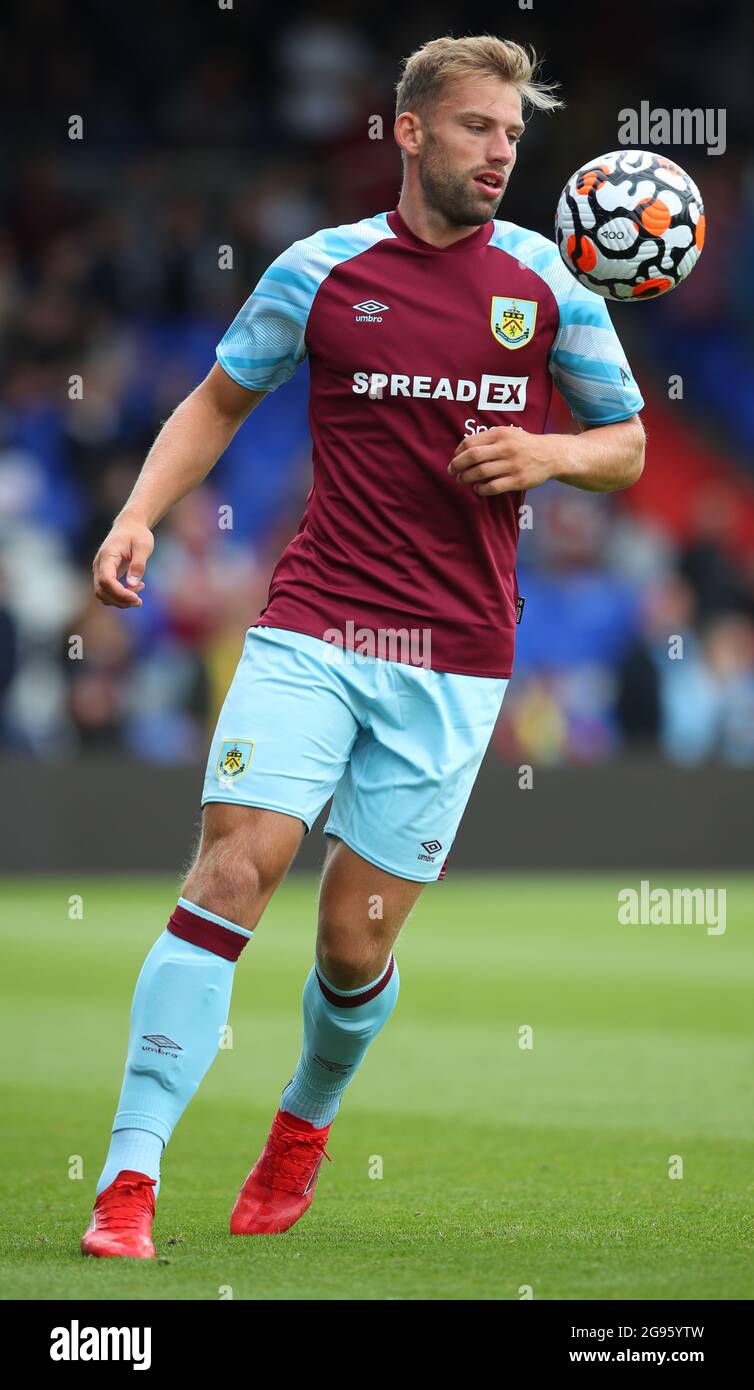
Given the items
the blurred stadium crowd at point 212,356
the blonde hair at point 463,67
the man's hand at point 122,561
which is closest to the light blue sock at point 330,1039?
the man's hand at point 122,561

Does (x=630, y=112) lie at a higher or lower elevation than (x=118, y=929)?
higher

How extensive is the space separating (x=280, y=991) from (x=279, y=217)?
11.5 m

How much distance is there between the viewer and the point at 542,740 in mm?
16375

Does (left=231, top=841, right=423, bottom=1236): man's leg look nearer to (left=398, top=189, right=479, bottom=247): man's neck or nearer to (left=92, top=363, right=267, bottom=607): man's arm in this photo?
(left=92, top=363, right=267, bottom=607): man's arm

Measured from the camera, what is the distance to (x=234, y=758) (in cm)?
458

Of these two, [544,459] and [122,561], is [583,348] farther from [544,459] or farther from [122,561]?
[122,561]

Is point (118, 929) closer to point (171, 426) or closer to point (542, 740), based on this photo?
point (542, 740)

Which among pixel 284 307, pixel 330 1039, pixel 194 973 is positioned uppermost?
pixel 284 307

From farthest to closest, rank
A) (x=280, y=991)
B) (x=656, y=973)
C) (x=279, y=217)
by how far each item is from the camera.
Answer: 1. (x=279, y=217)
2. (x=656, y=973)
3. (x=280, y=991)

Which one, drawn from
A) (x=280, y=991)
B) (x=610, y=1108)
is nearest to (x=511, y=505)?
(x=610, y=1108)

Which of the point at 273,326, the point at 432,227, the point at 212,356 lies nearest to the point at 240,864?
the point at 273,326

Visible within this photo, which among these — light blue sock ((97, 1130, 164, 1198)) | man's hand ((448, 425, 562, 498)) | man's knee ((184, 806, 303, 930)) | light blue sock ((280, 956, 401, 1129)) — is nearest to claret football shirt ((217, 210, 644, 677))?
man's hand ((448, 425, 562, 498))

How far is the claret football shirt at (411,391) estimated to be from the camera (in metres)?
4.83

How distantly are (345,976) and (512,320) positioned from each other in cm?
167
